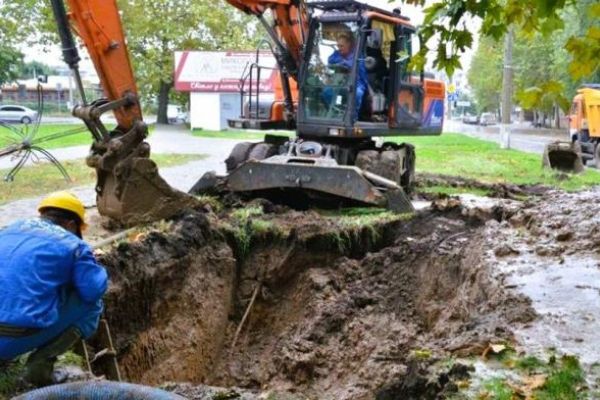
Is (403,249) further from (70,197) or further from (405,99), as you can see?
(70,197)

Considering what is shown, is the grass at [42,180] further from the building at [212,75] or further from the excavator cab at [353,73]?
the building at [212,75]

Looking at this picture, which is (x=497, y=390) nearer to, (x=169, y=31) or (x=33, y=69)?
(x=169, y=31)

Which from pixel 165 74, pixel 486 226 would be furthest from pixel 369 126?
pixel 165 74

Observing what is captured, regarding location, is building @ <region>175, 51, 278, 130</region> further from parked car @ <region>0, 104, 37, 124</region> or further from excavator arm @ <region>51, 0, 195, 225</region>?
excavator arm @ <region>51, 0, 195, 225</region>

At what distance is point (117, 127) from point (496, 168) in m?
12.6

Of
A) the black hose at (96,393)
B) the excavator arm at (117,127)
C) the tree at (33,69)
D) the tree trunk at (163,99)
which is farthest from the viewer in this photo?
the tree at (33,69)

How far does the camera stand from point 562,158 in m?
19.2

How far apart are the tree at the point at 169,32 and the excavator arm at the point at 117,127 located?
33419 millimetres

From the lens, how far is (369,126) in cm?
1117

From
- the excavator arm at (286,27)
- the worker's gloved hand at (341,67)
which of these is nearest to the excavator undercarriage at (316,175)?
the worker's gloved hand at (341,67)

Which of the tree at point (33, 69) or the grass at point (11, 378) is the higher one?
the tree at point (33, 69)

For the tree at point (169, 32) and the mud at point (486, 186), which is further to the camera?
the tree at point (169, 32)

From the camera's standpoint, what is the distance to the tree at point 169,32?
4209 centimetres

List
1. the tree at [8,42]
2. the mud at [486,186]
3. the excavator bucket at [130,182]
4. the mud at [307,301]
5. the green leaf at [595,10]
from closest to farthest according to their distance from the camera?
the green leaf at [595,10] < the mud at [307,301] < the excavator bucket at [130,182] < the mud at [486,186] < the tree at [8,42]
